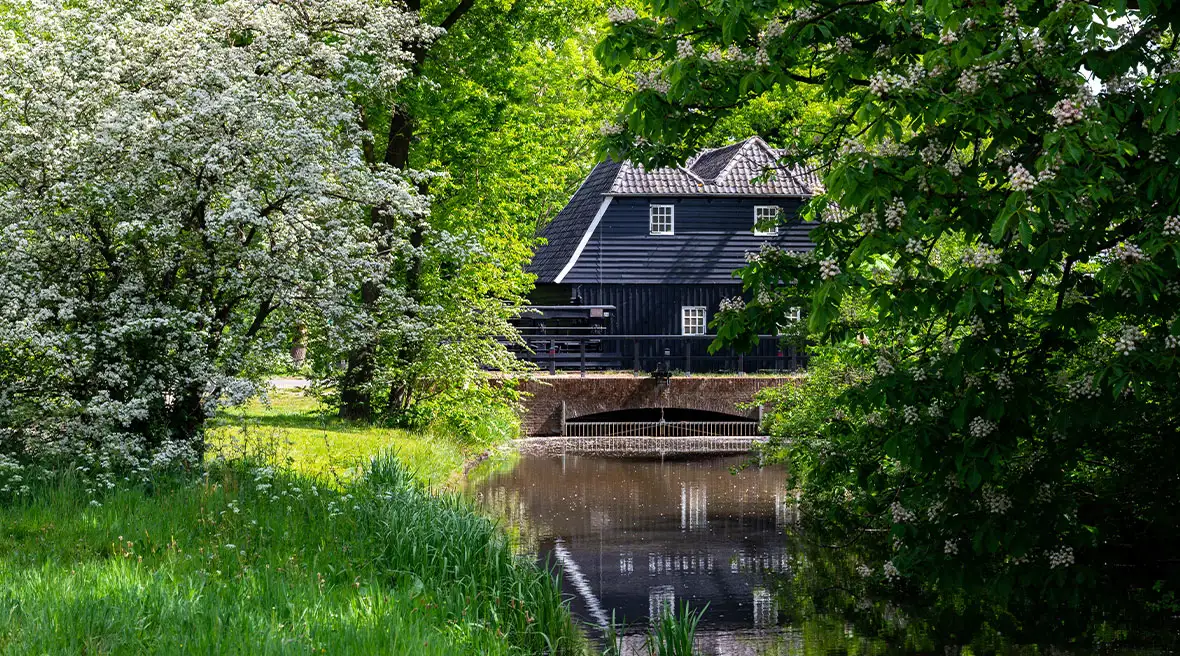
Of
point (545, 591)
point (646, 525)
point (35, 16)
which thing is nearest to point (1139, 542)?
point (545, 591)

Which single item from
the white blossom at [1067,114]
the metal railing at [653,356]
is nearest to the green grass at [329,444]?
the metal railing at [653,356]

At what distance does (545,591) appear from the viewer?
8.99 meters

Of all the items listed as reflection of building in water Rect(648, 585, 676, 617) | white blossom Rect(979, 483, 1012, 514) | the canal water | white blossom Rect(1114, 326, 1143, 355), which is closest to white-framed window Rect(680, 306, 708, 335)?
the canal water

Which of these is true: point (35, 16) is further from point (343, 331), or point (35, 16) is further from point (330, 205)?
point (343, 331)

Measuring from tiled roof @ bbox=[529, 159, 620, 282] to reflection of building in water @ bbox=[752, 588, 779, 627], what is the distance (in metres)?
22.2

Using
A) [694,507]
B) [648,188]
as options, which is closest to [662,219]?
[648,188]

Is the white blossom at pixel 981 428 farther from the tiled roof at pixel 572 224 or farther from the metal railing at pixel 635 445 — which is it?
the tiled roof at pixel 572 224

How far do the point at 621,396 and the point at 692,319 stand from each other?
729 cm

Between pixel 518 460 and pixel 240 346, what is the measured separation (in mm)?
11349

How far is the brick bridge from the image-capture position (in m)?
27.7

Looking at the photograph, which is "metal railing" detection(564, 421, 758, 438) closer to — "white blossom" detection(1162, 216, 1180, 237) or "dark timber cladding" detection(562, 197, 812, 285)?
"dark timber cladding" detection(562, 197, 812, 285)

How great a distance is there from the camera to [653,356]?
30.8 m

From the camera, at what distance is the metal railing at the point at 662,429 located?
28172 mm

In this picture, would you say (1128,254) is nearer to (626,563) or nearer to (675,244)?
(626,563)
